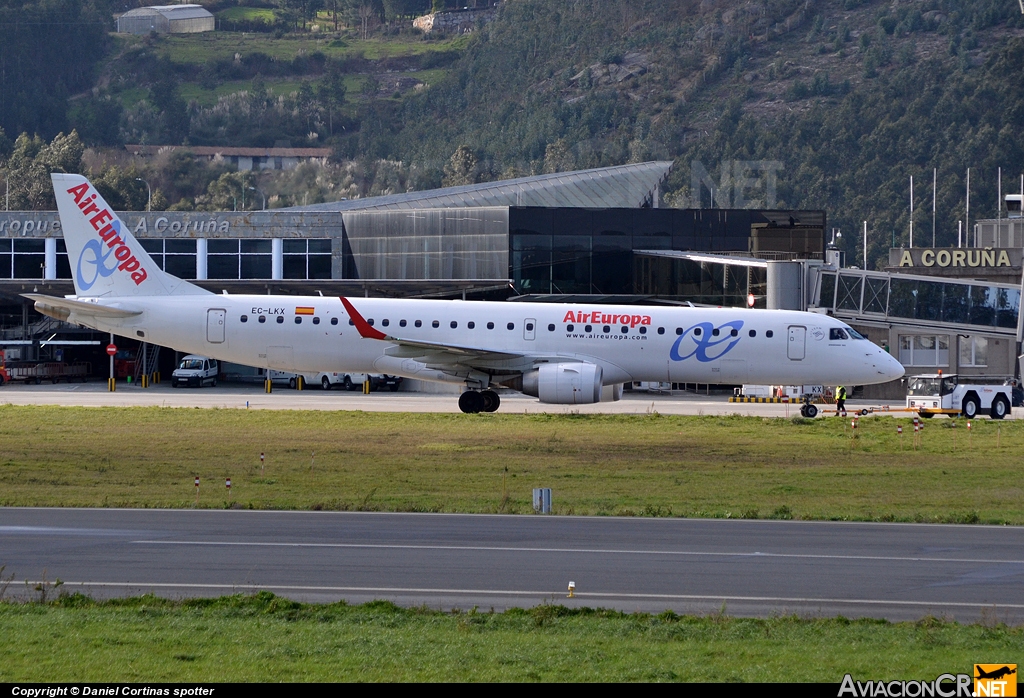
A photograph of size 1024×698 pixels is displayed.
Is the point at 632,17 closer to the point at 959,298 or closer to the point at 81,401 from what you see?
the point at 959,298

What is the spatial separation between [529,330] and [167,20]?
161 meters

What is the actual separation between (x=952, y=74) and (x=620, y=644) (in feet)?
525

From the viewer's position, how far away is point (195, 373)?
2202 inches

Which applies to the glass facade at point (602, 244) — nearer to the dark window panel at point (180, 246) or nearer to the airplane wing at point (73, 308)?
the dark window panel at point (180, 246)

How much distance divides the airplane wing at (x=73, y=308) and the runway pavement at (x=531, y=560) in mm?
18105

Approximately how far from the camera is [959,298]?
168ft

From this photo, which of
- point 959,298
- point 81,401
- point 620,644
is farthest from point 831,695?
point 959,298

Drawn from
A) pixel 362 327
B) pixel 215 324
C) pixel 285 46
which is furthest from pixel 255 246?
pixel 285 46

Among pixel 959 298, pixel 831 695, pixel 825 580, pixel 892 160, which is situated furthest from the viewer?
pixel 892 160

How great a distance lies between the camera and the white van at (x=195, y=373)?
55.4m

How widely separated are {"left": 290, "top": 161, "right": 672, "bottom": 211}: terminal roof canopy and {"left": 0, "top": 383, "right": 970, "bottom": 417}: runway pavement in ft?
44.4

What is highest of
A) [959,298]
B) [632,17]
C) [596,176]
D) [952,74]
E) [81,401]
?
[632,17]

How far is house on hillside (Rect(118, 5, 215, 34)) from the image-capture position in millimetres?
177500

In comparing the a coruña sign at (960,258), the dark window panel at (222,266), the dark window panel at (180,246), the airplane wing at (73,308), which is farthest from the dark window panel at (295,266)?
the a coruña sign at (960,258)
